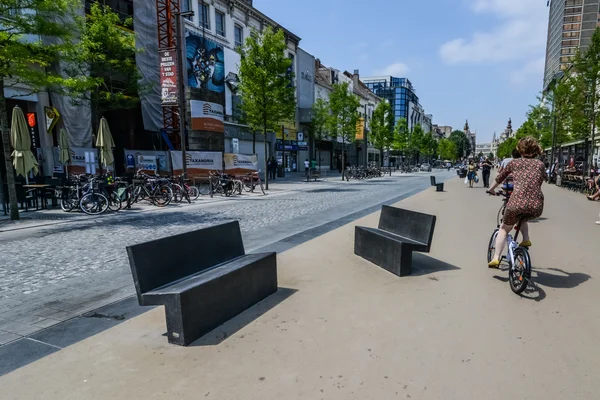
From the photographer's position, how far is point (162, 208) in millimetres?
13242

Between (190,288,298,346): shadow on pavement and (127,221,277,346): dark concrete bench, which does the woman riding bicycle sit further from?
(127,221,277,346): dark concrete bench

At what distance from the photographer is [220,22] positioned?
3000 centimetres

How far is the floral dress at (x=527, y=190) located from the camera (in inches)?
166

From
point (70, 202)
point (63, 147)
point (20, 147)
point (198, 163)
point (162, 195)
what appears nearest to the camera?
point (20, 147)

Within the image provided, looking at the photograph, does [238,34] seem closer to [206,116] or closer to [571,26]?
[206,116]

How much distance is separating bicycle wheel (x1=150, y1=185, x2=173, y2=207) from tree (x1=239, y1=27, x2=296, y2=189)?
694cm

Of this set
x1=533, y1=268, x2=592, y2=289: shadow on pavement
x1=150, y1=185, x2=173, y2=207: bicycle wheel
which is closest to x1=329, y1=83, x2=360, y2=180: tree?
x1=150, y1=185, x2=173, y2=207: bicycle wheel

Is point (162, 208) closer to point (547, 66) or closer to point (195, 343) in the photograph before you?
point (195, 343)

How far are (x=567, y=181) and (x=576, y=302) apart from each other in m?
20.9

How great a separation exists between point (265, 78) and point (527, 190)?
17.8m

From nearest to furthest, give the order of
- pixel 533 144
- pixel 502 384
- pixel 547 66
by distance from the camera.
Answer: pixel 502 384, pixel 533 144, pixel 547 66

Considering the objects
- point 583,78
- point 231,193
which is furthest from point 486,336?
point 583,78

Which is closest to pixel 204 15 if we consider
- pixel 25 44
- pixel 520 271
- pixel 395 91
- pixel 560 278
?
pixel 25 44

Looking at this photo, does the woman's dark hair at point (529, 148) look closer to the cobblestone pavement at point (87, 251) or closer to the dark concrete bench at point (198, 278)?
the dark concrete bench at point (198, 278)
